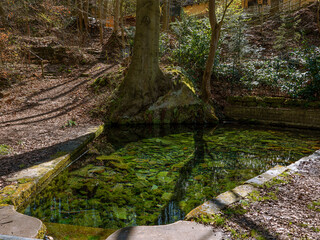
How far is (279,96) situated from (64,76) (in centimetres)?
1046

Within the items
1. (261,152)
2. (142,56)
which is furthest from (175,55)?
(261,152)

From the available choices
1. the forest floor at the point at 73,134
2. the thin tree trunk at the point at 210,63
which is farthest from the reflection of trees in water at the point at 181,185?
the thin tree trunk at the point at 210,63

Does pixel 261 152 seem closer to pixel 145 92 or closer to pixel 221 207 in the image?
pixel 221 207

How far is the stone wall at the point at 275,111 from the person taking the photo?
8547 mm

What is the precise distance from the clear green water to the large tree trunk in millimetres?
1178

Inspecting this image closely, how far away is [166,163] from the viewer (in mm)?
5398

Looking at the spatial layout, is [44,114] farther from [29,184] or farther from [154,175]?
[154,175]

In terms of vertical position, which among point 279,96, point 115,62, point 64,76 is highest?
point 115,62

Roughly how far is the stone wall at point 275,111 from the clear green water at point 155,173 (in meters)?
0.85

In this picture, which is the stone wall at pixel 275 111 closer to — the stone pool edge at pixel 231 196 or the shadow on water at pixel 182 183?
the shadow on water at pixel 182 183

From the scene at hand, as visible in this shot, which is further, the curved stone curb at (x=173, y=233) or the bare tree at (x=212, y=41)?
the bare tree at (x=212, y=41)

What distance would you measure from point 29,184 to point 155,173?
222 cm

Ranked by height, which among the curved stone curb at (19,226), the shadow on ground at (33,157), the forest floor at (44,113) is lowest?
Result: the curved stone curb at (19,226)

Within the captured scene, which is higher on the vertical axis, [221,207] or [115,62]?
[115,62]
